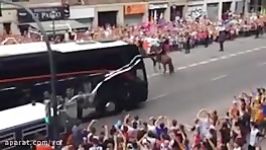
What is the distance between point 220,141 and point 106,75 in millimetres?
7554

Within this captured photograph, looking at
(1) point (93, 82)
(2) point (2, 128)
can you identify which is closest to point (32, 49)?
A: (1) point (93, 82)

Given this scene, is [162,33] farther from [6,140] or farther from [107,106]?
[6,140]

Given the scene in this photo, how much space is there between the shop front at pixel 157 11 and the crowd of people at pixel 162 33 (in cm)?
502

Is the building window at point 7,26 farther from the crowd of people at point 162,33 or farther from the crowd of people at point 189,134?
the crowd of people at point 189,134

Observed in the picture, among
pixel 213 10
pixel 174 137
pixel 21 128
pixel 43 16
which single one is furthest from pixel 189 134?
pixel 213 10

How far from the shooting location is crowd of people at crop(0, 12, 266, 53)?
30.9 meters

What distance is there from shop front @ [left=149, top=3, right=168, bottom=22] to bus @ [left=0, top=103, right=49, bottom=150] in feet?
94.4

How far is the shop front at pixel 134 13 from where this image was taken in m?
42.0

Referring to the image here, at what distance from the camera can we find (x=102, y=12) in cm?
4062

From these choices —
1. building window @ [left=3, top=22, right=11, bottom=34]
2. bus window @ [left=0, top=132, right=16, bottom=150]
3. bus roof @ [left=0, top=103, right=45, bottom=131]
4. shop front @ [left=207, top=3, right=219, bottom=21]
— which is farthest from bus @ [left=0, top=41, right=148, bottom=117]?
shop front @ [left=207, top=3, right=219, bottom=21]

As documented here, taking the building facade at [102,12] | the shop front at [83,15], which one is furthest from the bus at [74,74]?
the shop front at [83,15]

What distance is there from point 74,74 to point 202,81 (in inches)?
310

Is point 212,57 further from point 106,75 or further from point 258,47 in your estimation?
point 106,75

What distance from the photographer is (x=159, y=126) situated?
49.9 ft
